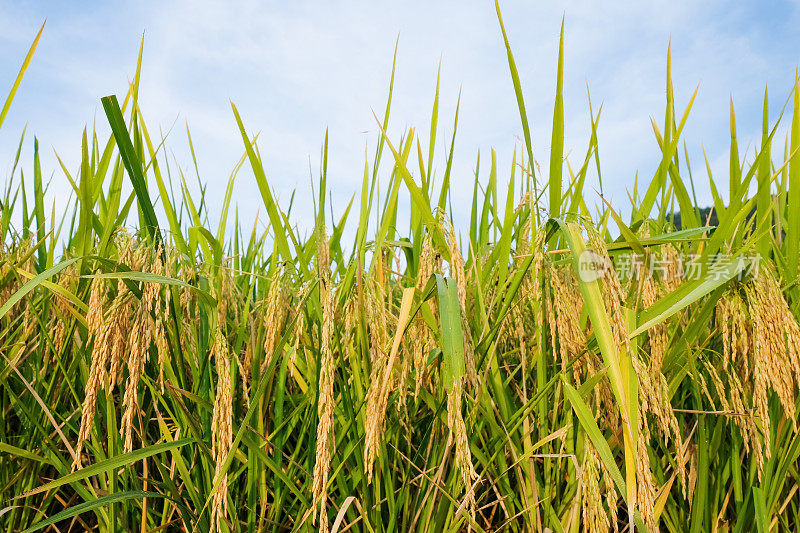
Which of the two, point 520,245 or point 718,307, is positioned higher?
point 520,245

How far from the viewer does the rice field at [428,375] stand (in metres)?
0.99

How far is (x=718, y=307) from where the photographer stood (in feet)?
4.17

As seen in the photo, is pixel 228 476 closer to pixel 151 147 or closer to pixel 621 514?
pixel 151 147

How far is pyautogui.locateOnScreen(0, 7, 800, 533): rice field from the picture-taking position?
99 centimetres

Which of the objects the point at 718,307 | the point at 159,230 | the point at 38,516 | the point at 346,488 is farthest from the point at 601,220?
the point at 38,516

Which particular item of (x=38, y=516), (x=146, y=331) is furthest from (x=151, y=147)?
(x=38, y=516)

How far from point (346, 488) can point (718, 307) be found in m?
0.93

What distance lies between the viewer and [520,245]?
1.30 metres

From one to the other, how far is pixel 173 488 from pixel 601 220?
1567 mm

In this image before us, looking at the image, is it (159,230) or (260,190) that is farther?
(260,190)

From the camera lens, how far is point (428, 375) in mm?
1251

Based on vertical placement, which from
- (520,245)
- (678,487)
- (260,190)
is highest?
(260,190)

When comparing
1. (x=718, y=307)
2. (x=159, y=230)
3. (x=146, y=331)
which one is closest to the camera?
(x=146, y=331)

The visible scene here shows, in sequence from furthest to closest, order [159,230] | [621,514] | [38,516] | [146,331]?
1. [621,514]
2. [38,516]
3. [159,230]
4. [146,331]
